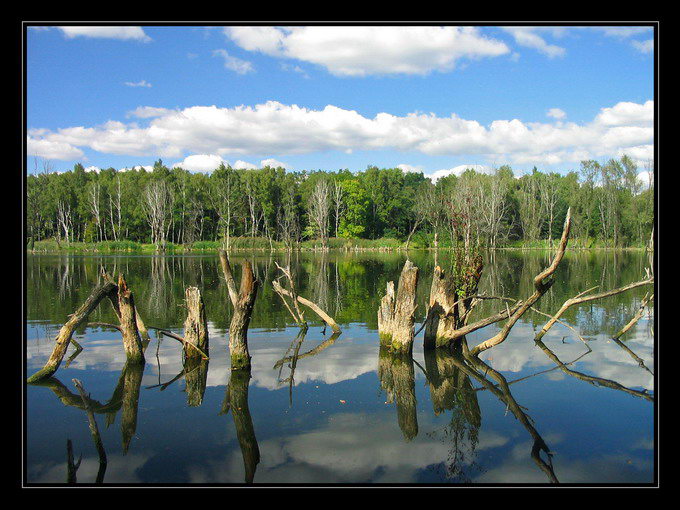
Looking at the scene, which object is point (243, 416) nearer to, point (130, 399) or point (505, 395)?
point (130, 399)

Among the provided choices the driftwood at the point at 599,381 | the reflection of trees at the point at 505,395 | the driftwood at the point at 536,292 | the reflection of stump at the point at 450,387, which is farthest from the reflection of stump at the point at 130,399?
the driftwood at the point at 599,381

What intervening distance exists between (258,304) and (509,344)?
11.7 m

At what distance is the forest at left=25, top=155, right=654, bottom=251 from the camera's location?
8450 cm

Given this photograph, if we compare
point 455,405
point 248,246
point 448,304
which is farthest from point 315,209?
point 455,405

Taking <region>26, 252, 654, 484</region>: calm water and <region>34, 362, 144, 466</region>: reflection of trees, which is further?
<region>34, 362, 144, 466</region>: reflection of trees

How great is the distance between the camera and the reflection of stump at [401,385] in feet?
30.4

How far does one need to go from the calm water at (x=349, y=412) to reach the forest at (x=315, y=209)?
220 feet

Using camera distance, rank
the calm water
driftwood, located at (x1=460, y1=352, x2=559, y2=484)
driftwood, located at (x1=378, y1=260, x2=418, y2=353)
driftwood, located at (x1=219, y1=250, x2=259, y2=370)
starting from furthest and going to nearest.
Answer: driftwood, located at (x1=378, y1=260, x2=418, y2=353) → driftwood, located at (x1=219, y1=250, x2=259, y2=370) → driftwood, located at (x1=460, y1=352, x2=559, y2=484) → the calm water

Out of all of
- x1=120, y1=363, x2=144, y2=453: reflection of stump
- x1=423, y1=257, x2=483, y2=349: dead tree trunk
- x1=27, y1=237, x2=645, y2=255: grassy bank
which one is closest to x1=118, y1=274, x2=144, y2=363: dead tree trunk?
x1=120, y1=363, x2=144, y2=453: reflection of stump

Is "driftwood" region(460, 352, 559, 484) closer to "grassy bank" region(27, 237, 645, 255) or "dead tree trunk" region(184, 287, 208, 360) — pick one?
"dead tree trunk" region(184, 287, 208, 360)

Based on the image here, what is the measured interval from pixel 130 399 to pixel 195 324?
2746 mm

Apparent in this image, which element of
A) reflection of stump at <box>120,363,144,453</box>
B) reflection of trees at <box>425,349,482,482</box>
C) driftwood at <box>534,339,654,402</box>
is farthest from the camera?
driftwood at <box>534,339,654,402</box>

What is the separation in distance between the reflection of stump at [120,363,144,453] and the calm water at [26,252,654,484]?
42mm
